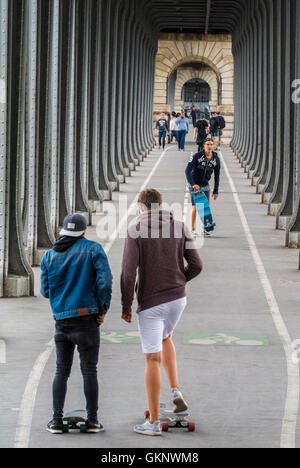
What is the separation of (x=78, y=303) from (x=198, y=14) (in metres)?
49.1

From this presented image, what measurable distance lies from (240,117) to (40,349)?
148 ft

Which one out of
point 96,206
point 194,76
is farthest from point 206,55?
point 194,76

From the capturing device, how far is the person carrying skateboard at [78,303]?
26.7ft

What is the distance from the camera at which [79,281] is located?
8.20 meters

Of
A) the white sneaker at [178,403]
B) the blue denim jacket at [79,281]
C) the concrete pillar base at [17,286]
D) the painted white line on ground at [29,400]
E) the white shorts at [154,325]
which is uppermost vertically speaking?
the blue denim jacket at [79,281]

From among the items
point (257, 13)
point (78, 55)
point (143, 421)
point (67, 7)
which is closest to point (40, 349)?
point (143, 421)

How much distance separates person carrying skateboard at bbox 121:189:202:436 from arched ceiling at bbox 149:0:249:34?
4131 centimetres

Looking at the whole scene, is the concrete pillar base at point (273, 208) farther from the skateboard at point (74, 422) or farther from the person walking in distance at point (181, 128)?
the person walking in distance at point (181, 128)

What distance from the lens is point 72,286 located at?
323 inches

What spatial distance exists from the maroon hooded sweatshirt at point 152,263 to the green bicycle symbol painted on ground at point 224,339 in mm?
3673

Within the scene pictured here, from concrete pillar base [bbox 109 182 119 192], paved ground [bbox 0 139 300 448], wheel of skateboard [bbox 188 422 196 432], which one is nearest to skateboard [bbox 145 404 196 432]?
wheel of skateboard [bbox 188 422 196 432]

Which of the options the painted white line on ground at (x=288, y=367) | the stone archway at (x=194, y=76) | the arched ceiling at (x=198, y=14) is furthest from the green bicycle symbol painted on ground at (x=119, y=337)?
the stone archway at (x=194, y=76)

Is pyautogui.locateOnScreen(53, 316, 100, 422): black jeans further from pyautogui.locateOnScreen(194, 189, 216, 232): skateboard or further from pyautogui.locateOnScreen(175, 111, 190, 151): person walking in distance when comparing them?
pyautogui.locateOnScreen(175, 111, 190, 151): person walking in distance
